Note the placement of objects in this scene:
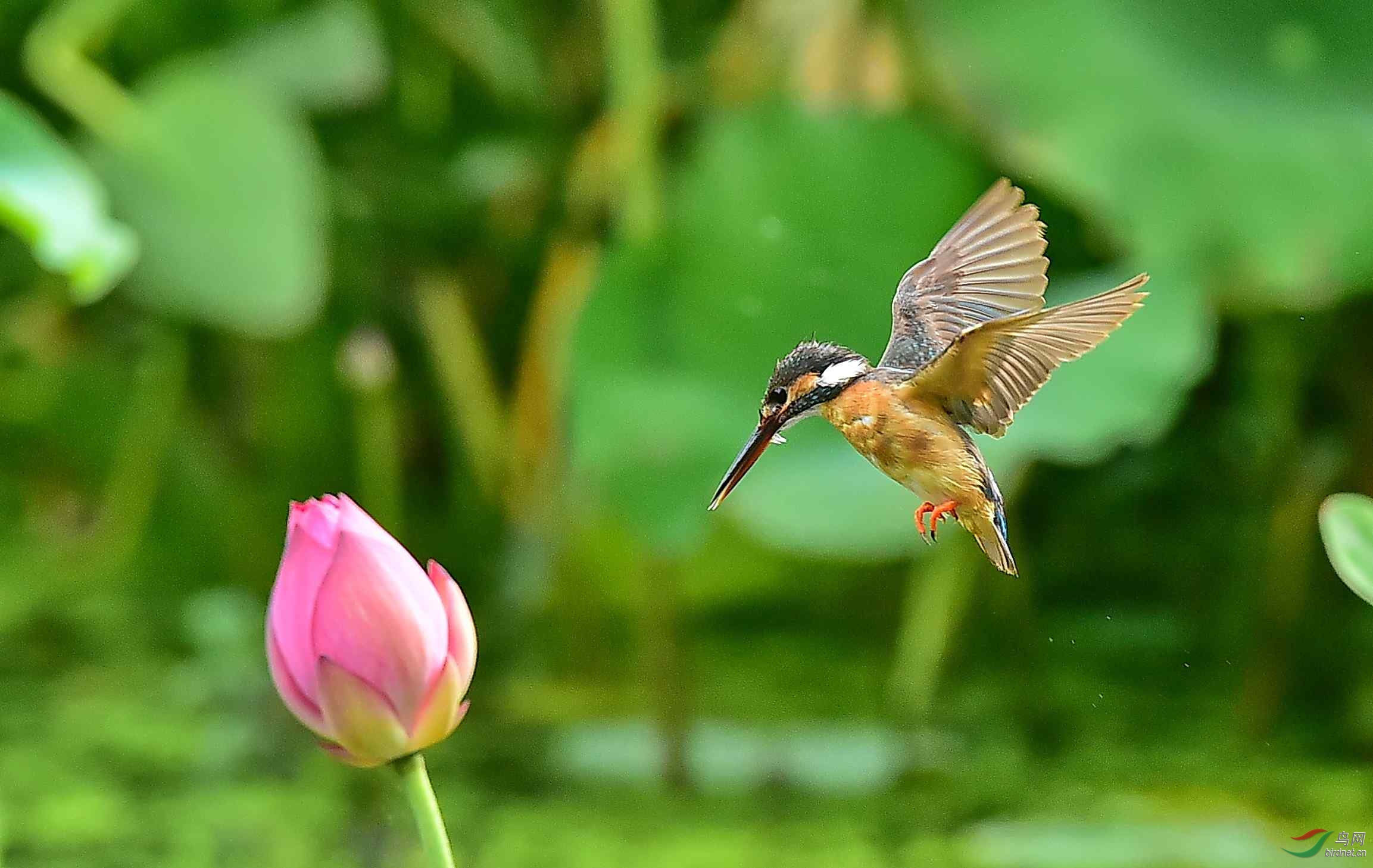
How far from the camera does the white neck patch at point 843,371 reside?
11cm

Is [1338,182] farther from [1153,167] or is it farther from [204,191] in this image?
[204,191]

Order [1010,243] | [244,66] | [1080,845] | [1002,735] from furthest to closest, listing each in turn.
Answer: [244,66] < [1002,735] < [1080,845] < [1010,243]

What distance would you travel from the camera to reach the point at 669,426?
56 cm

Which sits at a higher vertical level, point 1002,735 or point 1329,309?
point 1329,309

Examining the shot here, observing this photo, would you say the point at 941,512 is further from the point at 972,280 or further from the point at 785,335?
the point at 785,335

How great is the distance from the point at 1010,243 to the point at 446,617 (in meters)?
0.07

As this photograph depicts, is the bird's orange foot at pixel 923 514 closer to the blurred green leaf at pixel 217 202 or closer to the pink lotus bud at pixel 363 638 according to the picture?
the pink lotus bud at pixel 363 638

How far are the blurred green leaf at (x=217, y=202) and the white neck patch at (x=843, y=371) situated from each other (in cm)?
64

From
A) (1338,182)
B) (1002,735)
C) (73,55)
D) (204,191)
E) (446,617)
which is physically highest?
(73,55)

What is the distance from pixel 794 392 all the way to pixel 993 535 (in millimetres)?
19

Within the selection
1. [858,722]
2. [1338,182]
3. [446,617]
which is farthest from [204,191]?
Result: [446,617]

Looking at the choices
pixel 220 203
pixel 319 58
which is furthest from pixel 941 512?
pixel 319 58

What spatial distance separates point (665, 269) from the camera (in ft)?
2.25
